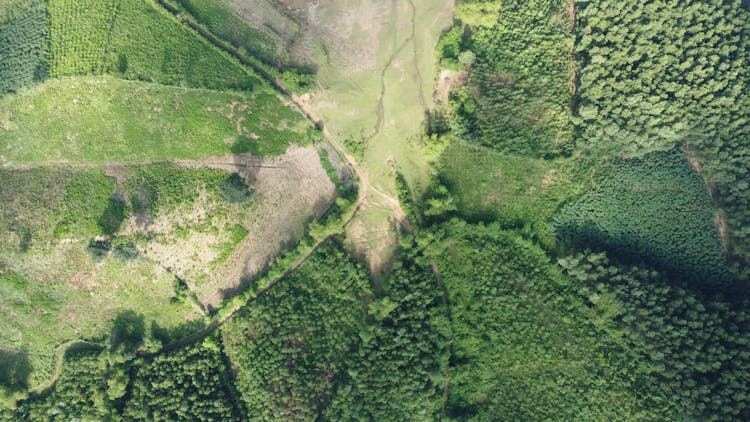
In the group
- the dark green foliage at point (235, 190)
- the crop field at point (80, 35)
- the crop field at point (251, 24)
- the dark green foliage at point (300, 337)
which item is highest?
the crop field at point (80, 35)

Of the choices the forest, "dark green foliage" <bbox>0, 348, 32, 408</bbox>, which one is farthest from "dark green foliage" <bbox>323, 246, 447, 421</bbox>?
"dark green foliage" <bbox>0, 348, 32, 408</bbox>

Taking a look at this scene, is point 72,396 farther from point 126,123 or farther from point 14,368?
point 126,123

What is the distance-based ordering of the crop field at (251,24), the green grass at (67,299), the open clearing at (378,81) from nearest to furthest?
the green grass at (67,299)
the open clearing at (378,81)
the crop field at (251,24)

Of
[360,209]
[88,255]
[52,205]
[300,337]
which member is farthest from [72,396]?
[360,209]

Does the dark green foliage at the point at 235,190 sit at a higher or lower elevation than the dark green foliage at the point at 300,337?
higher

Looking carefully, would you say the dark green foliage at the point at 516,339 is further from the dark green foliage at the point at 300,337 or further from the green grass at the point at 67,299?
the green grass at the point at 67,299

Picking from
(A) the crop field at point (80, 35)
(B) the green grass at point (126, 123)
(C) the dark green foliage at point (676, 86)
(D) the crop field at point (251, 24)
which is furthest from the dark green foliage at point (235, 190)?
(C) the dark green foliage at point (676, 86)

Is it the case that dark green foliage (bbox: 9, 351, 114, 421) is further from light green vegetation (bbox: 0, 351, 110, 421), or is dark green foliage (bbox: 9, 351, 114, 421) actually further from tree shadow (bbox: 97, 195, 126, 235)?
tree shadow (bbox: 97, 195, 126, 235)
